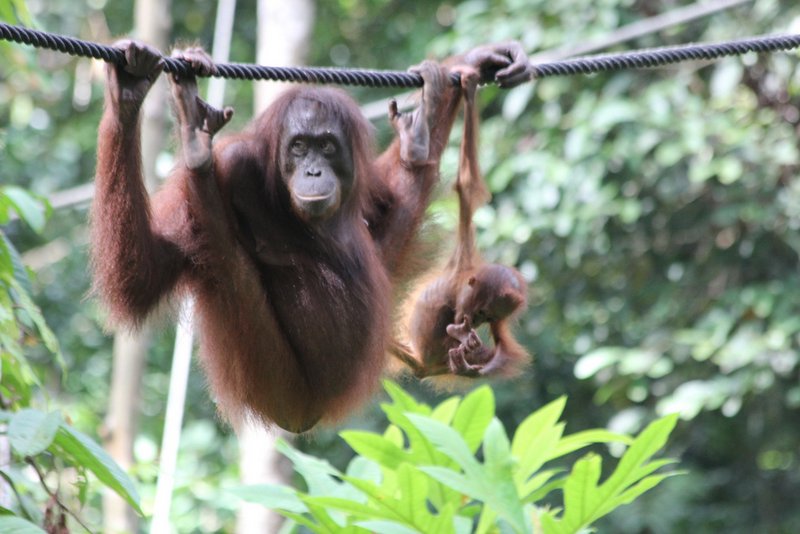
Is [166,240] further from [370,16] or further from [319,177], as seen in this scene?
[370,16]

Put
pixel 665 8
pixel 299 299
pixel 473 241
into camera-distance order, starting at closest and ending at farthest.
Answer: pixel 299 299, pixel 473 241, pixel 665 8

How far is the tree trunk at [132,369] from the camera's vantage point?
20.1 ft

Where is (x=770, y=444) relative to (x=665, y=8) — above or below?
below

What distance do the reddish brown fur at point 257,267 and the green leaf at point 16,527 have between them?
945 mm

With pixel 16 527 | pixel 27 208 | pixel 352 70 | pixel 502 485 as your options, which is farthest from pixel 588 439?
pixel 16 527

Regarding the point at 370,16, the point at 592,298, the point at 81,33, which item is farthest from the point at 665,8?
the point at 81,33

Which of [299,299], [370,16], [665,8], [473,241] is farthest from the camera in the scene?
[370,16]

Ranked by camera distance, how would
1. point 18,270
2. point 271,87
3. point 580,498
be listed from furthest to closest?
point 271,87 → point 580,498 → point 18,270

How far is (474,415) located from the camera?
3.90 meters

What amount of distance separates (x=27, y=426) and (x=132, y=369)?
175 inches

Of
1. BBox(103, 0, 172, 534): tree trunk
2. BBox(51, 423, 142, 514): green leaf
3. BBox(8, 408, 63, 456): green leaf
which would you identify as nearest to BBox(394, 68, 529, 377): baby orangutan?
BBox(51, 423, 142, 514): green leaf

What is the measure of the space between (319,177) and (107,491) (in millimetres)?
3337

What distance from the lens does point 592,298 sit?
6773mm

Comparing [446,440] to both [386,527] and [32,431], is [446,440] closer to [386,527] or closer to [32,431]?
[386,527]
